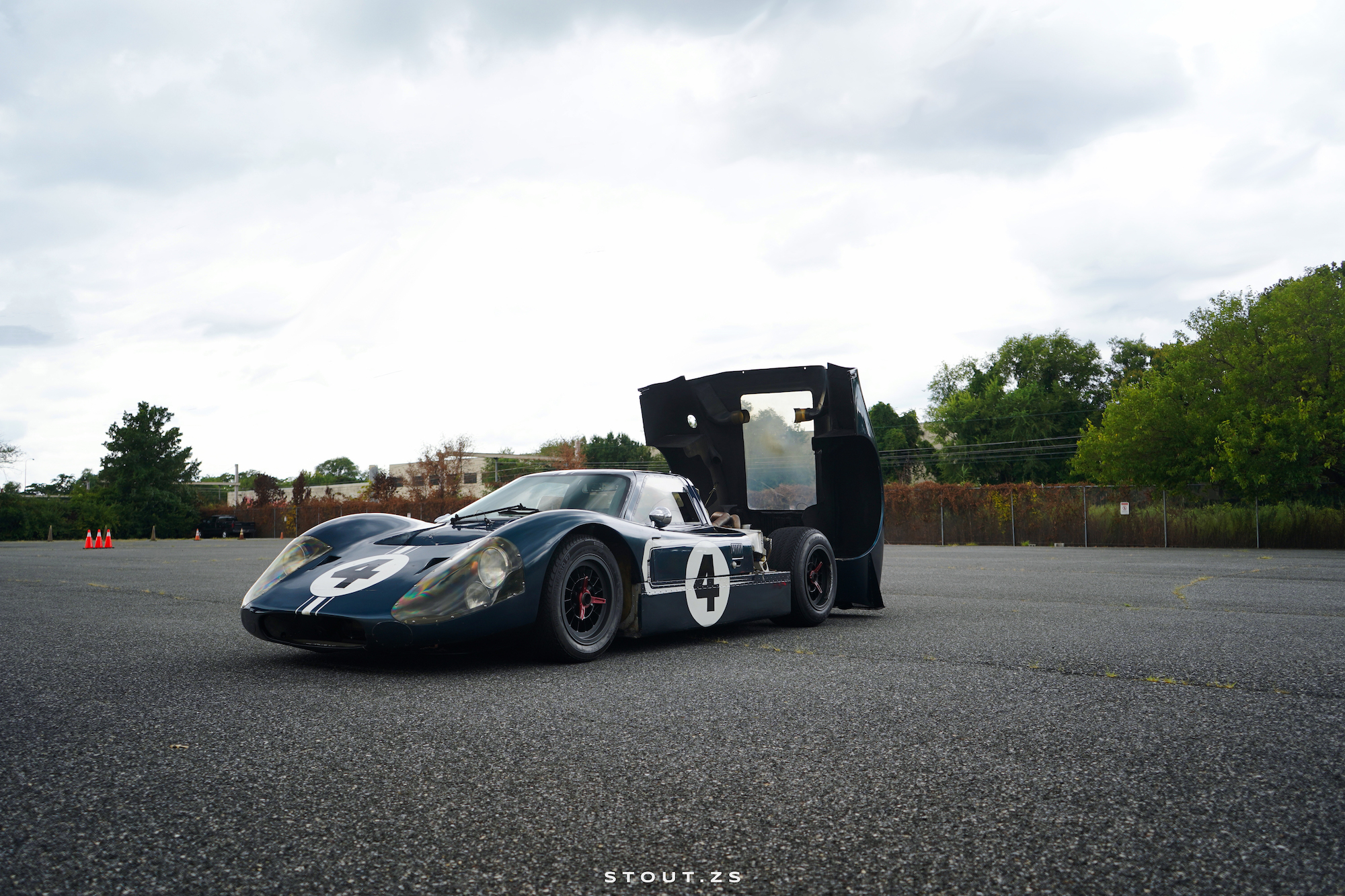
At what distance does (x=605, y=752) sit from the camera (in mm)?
3439

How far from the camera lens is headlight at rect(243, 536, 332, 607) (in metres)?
5.90

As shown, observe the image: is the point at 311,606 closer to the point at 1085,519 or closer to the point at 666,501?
the point at 666,501

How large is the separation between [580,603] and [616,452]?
262 feet

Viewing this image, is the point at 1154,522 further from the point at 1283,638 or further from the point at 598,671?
the point at 598,671

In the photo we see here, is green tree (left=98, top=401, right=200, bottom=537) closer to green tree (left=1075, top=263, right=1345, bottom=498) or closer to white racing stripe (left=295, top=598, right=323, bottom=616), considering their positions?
green tree (left=1075, top=263, right=1345, bottom=498)

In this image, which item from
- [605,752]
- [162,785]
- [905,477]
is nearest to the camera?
[162,785]

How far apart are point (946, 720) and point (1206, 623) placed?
5.09m

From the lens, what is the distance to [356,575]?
5602 millimetres

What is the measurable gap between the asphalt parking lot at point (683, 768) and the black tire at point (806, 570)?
4.24ft

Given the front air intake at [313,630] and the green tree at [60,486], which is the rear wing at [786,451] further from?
the green tree at [60,486]

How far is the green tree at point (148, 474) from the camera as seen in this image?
6288 centimetres

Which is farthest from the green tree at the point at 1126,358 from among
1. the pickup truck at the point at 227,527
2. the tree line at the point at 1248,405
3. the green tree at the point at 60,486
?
the green tree at the point at 60,486

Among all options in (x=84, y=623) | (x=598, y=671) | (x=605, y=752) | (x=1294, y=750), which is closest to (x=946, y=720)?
(x=1294, y=750)

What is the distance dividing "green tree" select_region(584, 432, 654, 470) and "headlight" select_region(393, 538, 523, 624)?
74.0 metres
